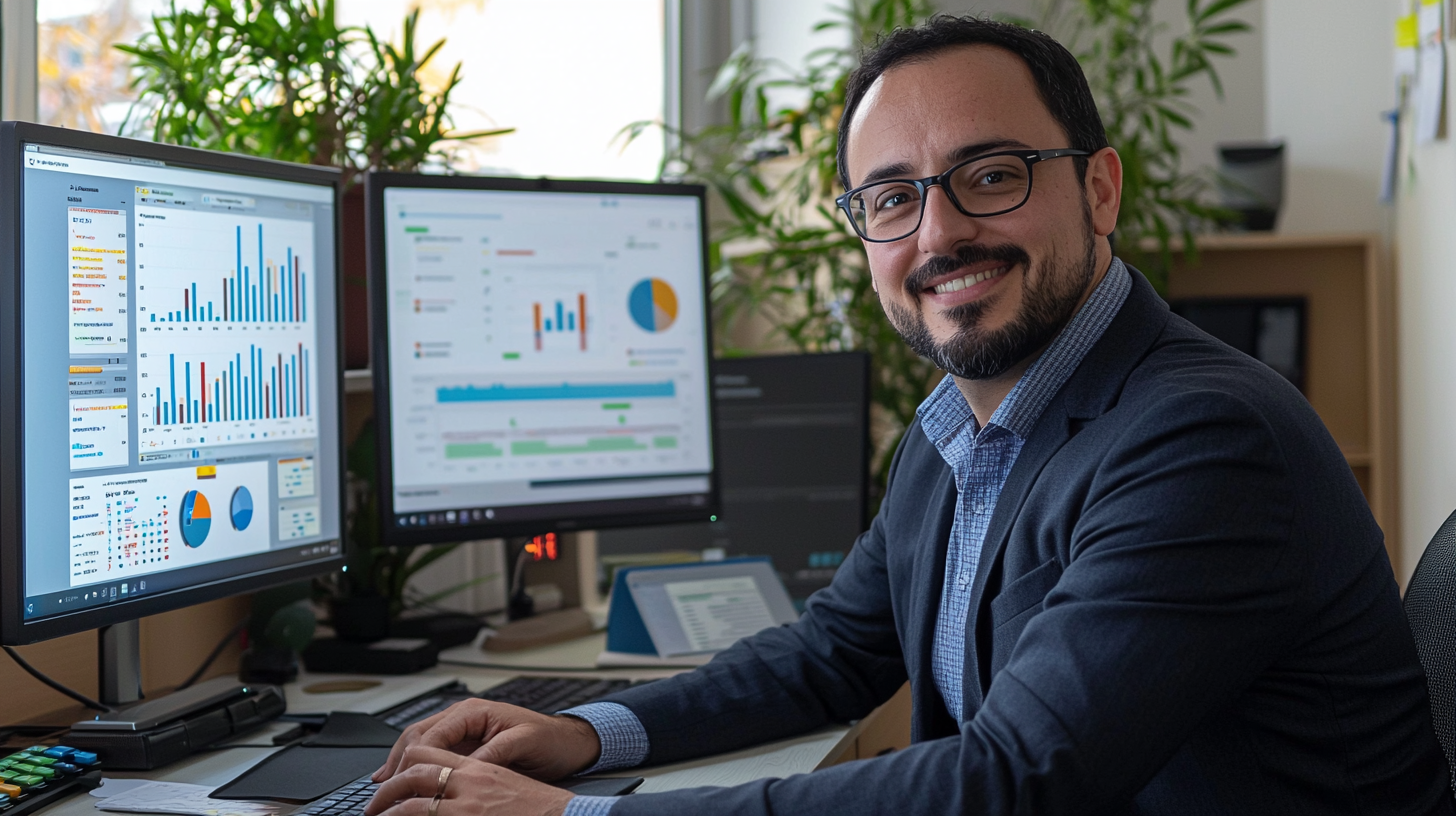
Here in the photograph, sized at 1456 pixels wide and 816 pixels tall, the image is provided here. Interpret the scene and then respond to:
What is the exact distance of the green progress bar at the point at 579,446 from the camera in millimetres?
1575

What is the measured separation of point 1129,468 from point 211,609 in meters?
1.15

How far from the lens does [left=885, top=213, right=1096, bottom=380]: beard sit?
110 cm

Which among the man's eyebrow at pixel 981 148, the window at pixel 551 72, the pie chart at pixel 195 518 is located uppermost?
the window at pixel 551 72

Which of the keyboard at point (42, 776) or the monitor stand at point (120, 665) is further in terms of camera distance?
the monitor stand at point (120, 665)

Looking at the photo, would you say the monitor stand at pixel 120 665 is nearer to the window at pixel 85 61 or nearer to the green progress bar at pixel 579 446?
the green progress bar at pixel 579 446

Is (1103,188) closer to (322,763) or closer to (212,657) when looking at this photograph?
(322,763)

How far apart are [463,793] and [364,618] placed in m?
0.72

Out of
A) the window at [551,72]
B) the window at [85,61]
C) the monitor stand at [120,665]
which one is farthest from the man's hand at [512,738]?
the window at [551,72]

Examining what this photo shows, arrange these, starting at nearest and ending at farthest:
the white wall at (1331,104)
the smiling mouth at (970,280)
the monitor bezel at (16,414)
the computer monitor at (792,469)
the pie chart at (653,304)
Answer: the monitor bezel at (16,414) → the smiling mouth at (970,280) → the pie chart at (653,304) → the computer monitor at (792,469) → the white wall at (1331,104)

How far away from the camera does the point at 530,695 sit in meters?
1.33

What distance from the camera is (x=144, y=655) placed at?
1392mm

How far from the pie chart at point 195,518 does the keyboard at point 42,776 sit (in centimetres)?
22

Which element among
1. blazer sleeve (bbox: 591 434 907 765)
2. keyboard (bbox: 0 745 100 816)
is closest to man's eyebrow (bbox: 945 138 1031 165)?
blazer sleeve (bbox: 591 434 907 765)

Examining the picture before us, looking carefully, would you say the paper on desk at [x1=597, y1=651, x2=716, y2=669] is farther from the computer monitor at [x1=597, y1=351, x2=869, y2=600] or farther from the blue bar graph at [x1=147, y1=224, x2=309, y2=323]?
the blue bar graph at [x1=147, y1=224, x2=309, y2=323]
